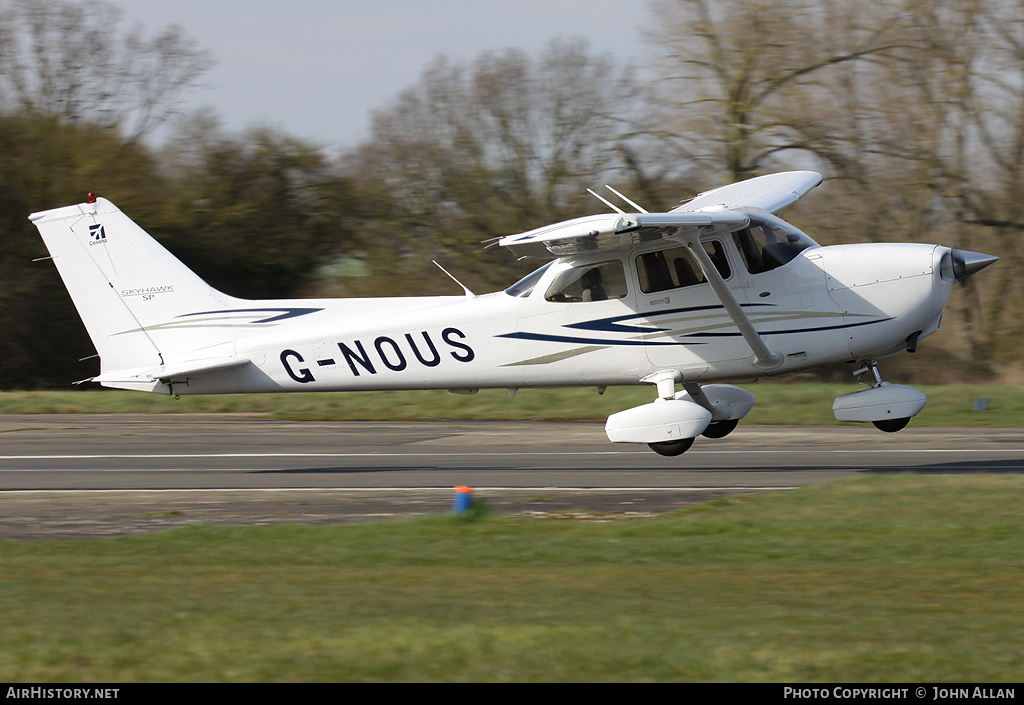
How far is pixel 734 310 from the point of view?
1117 cm

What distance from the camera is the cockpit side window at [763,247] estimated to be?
1148cm

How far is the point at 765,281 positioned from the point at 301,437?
8353 mm

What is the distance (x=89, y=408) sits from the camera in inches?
888

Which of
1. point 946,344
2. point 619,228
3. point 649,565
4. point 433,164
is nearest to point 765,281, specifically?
point 619,228

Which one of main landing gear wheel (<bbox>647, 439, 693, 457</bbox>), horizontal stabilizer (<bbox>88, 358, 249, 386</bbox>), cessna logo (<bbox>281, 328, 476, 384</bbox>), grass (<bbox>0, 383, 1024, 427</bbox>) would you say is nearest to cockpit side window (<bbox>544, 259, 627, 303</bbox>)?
cessna logo (<bbox>281, 328, 476, 384</bbox>)

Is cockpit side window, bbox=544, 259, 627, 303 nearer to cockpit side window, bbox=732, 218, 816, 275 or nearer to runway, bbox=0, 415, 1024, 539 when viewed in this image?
cockpit side window, bbox=732, 218, 816, 275

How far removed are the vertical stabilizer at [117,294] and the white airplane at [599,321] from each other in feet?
0.06

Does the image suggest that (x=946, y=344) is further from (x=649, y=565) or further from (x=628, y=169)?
(x=649, y=565)

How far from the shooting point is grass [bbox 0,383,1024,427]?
17.6 m

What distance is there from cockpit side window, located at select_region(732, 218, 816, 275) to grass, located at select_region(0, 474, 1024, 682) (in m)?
3.06

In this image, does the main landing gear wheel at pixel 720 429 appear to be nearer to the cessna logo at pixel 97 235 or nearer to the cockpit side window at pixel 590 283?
the cockpit side window at pixel 590 283

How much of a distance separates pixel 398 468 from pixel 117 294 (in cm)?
394

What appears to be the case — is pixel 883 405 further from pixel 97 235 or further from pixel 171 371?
pixel 97 235

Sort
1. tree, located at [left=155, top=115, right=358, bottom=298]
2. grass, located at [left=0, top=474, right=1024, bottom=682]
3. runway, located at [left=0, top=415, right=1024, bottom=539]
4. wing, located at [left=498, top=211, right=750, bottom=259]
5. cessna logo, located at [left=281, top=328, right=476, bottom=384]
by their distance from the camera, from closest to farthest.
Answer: grass, located at [left=0, top=474, right=1024, bottom=682], wing, located at [left=498, top=211, right=750, bottom=259], runway, located at [left=0, top=415, right=1024, bottom=539], cessna logo, located at [left=281, top=328, right=476, bottom=384], tree, located at [left=155, top=115, right=358, bottom=298]
